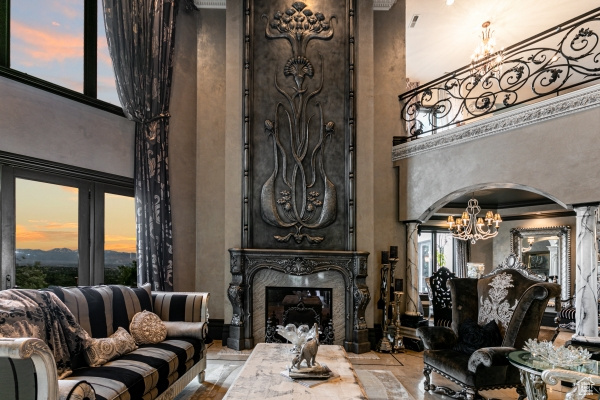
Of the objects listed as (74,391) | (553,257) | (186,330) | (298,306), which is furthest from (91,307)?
(553,257)

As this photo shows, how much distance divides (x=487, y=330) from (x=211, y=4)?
19.3 feet

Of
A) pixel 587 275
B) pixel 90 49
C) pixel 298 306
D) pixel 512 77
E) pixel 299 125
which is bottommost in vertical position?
pixel 298 306

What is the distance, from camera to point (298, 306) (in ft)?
19.2

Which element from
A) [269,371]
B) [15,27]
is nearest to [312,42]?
[15,27]

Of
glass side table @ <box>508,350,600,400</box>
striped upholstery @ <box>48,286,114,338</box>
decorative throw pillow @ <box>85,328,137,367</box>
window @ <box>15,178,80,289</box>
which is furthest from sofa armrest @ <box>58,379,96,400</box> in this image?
glass side table @ <box>508,350,600,400</box>

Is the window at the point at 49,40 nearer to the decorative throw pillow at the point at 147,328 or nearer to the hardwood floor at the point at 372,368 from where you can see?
the decorative throw pillow at the point at 147,328

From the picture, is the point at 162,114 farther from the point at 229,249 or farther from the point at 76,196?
the point at 229,249

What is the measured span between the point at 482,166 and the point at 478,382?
8.81 feet

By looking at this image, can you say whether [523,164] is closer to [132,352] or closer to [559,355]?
[559,355]

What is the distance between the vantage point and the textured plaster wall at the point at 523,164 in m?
4.05

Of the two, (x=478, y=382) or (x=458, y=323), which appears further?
(x=458, y=323)

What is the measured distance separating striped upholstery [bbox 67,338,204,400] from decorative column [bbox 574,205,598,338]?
12.6 feet

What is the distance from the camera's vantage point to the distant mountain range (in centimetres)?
381

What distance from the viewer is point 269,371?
3023 millimetres
